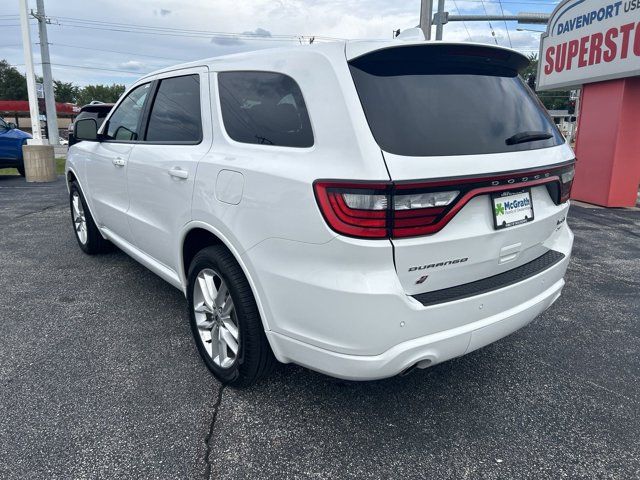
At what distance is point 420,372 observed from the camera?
2.98 m

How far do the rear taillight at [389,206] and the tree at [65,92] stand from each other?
97.9m

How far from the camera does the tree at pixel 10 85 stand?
7794cm

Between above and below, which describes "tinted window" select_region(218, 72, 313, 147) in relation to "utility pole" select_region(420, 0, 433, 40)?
below

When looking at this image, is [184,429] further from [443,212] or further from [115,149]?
[115,149]

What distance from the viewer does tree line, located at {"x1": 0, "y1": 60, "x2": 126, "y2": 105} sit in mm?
78250

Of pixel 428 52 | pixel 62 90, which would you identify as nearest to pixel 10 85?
pixel 62 90

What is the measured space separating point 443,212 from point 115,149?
2.98 metres

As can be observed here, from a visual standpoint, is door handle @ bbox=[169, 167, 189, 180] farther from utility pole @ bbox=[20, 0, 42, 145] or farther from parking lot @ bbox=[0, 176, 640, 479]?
Answer: utility pole @ bbox=[20, 0, 42, 145]

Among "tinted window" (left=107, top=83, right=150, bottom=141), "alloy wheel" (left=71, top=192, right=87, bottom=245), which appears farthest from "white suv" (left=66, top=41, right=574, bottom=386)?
"alloy wheel" (left=71, top=192, right=87, bottom=245)

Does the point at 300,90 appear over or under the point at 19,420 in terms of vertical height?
over

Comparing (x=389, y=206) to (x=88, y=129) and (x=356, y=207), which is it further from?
(x=88, y=129)

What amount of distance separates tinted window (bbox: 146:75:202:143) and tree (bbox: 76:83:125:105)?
311ft

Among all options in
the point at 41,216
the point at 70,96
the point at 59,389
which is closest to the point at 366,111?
the point at 59,389

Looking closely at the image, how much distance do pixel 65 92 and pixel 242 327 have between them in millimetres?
100695
